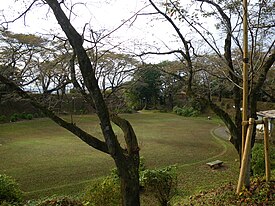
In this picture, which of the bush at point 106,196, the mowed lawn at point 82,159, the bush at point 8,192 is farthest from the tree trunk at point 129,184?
the mowed lawn at point 82,159

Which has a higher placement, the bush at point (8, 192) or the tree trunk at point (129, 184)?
Result: the tree trunk at point (129, 184)

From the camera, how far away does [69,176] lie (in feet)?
19.5

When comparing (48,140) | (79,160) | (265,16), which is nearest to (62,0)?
(265,16)

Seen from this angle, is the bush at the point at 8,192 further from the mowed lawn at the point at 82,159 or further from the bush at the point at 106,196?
the mowed lawn at the point at 82,159

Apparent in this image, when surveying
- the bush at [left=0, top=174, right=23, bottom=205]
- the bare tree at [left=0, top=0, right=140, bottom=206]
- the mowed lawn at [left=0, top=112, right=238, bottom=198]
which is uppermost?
the bare tree at [left=0, top=0, right=140, bottom=206]

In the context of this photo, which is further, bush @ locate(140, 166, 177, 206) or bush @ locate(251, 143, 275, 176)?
bush @ locate(251, 143, 275, 176)

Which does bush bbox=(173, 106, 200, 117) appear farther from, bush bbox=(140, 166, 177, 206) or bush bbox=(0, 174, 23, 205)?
bush bbox=(0, 174, 23, 205)

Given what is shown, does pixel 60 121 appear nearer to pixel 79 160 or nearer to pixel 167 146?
pixel 79 160

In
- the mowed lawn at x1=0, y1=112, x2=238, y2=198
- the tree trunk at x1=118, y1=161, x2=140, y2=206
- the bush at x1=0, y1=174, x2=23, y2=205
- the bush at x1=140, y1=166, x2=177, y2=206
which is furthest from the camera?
the mowed lawn at x1=0, y1=112, x2=238, y2=198

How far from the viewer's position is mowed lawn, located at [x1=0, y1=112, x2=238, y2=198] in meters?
5.48

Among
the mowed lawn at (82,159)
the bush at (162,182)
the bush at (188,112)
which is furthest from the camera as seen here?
the bush at (188,112)

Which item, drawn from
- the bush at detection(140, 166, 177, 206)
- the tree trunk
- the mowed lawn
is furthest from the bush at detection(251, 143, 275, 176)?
the tree trunk

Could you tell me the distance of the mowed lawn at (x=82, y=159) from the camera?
18.0 feet

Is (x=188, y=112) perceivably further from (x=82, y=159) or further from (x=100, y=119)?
(x=100, y=119)
